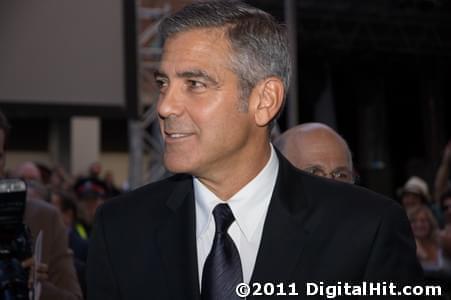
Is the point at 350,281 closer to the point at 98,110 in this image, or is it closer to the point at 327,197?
the point at 327,197

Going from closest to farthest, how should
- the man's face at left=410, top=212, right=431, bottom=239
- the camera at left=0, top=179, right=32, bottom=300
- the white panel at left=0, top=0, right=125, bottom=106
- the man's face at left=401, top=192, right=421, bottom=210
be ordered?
the camera at left=0, top=179, right=32, bottom=300, the man's face at left=410, top=212, right=431, bottom=239, the man's face at left=401, top=192, right=421, bottom=210, the white panel at left=0, top=0, right=125, bottom=106

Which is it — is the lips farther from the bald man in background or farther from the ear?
the bald man in background

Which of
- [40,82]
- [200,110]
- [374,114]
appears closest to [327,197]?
[200,110]

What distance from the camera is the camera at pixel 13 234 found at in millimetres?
2928

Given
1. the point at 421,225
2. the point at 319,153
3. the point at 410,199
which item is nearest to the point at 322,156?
the point at 319,153

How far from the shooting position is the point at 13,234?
3.02m

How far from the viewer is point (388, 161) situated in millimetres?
24609

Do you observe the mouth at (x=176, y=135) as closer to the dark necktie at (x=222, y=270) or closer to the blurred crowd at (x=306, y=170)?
the dark necktie at (x=222, y=270)

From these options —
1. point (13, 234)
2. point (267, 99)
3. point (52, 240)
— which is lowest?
point (52, 240)

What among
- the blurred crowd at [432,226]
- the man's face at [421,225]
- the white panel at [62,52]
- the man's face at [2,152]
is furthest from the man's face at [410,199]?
the man's face at [2,152]

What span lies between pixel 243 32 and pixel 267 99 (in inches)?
8.2

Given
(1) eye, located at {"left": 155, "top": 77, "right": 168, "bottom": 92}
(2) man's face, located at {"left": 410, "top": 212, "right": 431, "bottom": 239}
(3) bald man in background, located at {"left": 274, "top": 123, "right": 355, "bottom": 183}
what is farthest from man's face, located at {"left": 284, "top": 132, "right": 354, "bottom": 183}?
(2) man's face, located at {"left": 410, "top": 212, "right": 431, "bottom": 239}

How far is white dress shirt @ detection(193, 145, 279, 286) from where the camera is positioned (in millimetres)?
2287

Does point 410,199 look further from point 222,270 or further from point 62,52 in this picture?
point 222,270
